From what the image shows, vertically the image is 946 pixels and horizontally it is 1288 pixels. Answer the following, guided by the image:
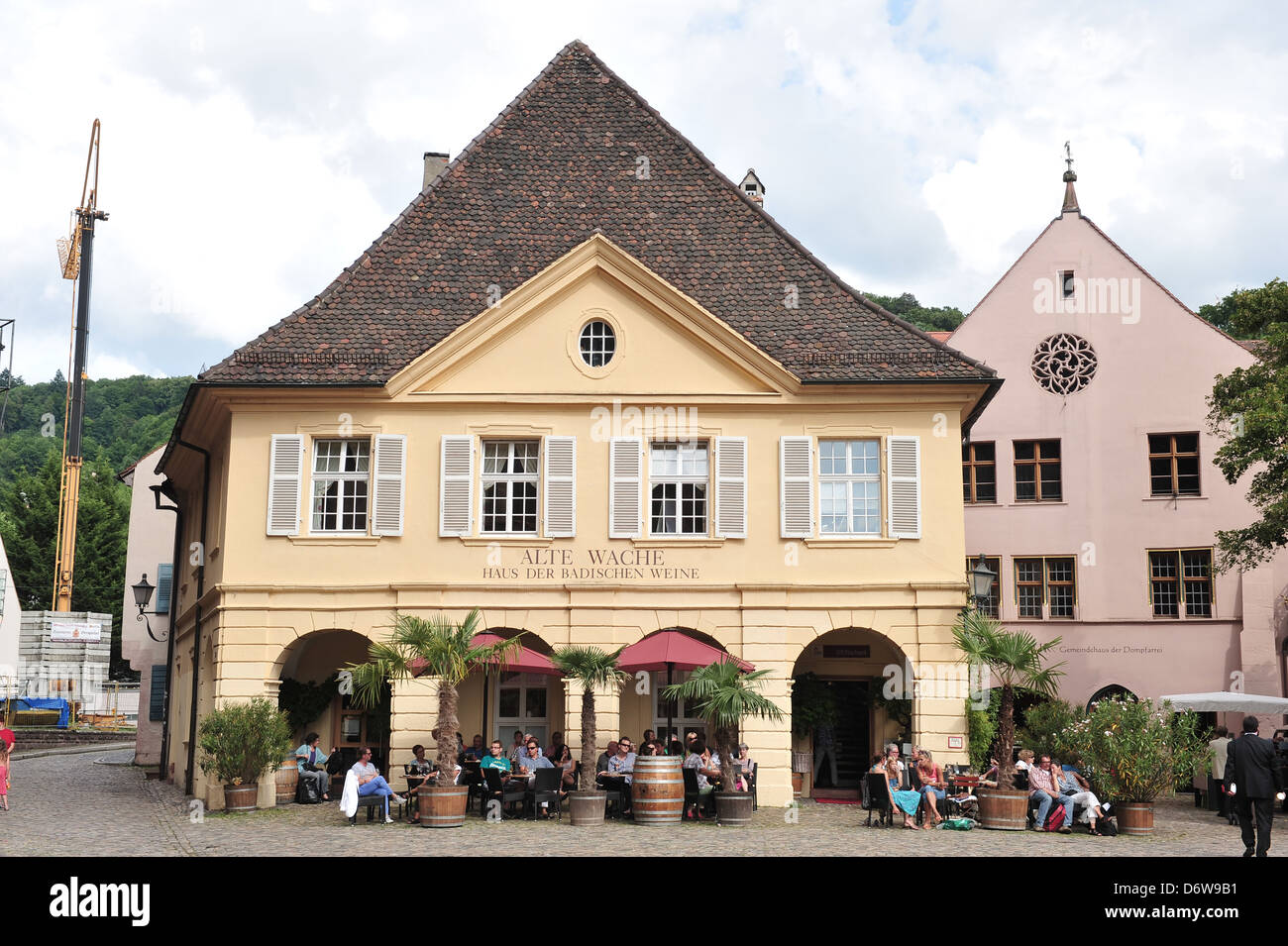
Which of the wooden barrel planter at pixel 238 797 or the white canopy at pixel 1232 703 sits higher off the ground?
the white canopy at pixel 1232 703

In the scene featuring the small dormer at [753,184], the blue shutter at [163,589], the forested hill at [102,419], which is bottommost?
the blue shutter at [163,589]

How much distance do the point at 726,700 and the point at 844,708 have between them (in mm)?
6841

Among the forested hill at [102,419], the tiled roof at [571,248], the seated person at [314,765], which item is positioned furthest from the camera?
the forested hill at [102,419]

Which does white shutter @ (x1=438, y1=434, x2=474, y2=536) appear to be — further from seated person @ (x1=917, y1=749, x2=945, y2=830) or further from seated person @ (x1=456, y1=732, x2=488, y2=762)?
seated person @ (x1=917, y1=749, x2=945, y2=830)

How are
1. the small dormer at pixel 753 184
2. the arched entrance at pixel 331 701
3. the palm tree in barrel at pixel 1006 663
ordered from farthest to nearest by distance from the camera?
1. the small dormer at pixel 753 184
2. the arched entrance at pixel 331 701
3. the palm tree in barrel at pixel 1006 663

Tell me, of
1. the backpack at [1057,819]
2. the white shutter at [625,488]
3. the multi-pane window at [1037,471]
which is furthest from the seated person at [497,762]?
the multi-pane window at [1037,471]

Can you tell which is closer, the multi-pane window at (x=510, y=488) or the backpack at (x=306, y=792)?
the backpack at (x=306, y=792)

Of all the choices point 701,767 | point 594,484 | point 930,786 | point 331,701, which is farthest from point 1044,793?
point 331,701

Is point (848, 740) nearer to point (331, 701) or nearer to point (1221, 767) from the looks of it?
point (1221, 767)

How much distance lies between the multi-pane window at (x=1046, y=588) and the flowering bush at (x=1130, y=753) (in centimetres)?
1594

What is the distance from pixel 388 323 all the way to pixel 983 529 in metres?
17.7

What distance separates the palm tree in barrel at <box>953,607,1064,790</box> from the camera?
18.7m

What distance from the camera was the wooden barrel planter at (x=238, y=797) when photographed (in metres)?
20.7

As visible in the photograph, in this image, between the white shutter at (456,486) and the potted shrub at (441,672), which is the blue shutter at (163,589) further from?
the potted shrub at (441,672)
